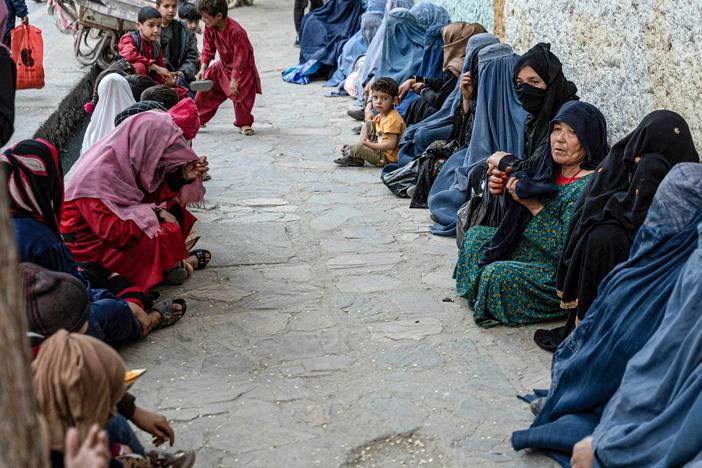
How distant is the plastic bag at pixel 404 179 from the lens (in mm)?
6730

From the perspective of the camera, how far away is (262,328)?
4.60 m

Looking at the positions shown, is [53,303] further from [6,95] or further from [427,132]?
[427,132]

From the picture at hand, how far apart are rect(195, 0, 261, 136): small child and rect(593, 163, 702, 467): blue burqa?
5.78 m

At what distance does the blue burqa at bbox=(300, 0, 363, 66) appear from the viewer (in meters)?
11.5

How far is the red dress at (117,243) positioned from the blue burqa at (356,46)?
565 centimetres

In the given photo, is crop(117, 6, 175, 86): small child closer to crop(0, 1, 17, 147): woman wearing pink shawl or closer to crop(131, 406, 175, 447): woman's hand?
crop(0, 1, 17, 147): woman wearing pink shawl

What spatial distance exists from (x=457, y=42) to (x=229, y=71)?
241 centimetres

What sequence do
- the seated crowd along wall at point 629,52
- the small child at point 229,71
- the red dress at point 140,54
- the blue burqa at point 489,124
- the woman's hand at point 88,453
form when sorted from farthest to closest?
the small child at point 229,71
the red dress at point 140,54
the blue burqa at point 489,124
the seated crowd along wall at point 629,52
the woman's hand at point 88,453

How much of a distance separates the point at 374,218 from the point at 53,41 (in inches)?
300

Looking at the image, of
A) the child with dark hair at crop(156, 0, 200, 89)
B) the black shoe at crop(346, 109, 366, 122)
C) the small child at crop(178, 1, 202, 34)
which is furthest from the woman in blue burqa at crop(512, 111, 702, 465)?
the small child at crop(178, 1, 202, 34)

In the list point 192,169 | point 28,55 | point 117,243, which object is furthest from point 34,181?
point 28,55

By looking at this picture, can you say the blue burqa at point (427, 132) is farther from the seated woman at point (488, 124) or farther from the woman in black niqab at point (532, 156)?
the woman in black niqab at point (532, 156)

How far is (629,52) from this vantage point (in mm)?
4938

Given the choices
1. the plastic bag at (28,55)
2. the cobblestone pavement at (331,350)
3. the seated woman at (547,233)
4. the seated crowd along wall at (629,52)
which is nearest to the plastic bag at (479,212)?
the cobblestone pavement at (331,350)
